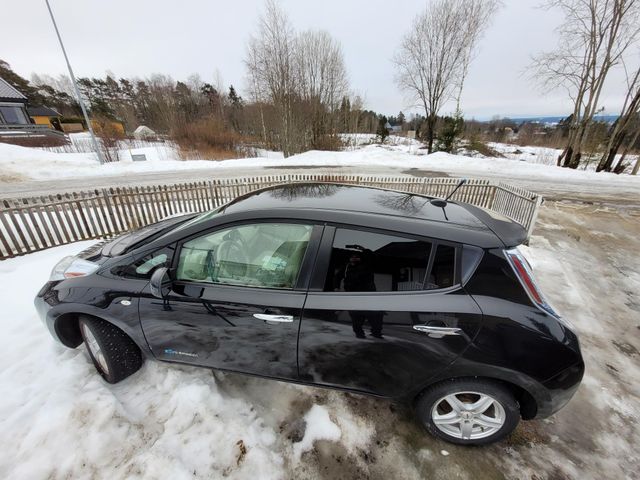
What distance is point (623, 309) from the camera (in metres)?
3.60

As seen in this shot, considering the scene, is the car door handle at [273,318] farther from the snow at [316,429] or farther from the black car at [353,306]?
the snow at [316,429]

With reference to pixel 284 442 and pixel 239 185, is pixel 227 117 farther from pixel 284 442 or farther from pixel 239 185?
pixel 284 442

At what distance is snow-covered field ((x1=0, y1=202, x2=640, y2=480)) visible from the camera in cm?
181

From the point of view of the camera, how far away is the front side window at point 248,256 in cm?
192

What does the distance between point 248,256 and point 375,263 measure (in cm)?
103

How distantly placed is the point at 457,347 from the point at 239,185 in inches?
Result: 327

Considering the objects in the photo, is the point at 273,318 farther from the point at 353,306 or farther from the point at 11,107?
the point at 11,107

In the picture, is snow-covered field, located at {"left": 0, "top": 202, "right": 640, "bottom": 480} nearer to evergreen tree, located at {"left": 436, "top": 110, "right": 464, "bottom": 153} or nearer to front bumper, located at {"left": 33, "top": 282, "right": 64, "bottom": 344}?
front bumper, located at {"left": 33, "top": 282, "right": 64, "bottom": 344}

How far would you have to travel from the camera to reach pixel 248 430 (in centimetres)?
202

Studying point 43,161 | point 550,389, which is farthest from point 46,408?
point 43,161

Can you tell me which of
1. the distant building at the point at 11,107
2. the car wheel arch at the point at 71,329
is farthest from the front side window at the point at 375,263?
the distant building at the point at 11,107

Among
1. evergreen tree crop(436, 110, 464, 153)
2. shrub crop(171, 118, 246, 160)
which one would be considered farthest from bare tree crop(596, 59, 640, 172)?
shrub crop(171, 118, 246, 160)

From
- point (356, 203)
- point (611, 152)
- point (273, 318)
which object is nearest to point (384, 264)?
point (356, 203)

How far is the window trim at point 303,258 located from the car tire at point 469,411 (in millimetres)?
1216
